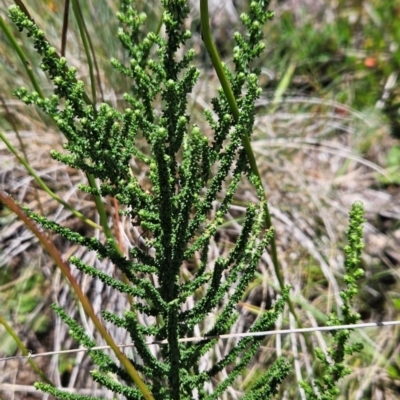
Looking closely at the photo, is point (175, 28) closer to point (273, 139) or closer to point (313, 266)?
point (313, 266)

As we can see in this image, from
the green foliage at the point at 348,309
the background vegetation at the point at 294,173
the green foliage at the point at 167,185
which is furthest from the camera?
the background vegetation at the point at 294,173

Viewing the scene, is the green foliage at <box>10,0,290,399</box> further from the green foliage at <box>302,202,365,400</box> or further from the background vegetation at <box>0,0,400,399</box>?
the background vegetation at <box>0,0,400,399</box>

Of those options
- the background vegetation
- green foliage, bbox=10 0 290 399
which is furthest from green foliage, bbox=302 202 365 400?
the background vegetation

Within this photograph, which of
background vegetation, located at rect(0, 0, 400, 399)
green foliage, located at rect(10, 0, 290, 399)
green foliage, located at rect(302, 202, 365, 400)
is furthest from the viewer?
background vegetation, located at rect(0, 0, 400, 399)

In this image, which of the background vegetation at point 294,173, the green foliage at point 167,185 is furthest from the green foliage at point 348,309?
the background vegetation at point 294,173

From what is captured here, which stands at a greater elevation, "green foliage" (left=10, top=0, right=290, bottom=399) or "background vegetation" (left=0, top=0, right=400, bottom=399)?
"background vegetation" (left=0, top=0, right=400, bottom=399)

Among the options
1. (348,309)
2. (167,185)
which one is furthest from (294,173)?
(167,185)

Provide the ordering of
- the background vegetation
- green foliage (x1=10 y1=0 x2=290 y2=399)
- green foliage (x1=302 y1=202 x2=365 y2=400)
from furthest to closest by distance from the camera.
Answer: the background vegetation
green foliage (x1=302 y1=202 x2=365 y2=400)
green foliage (x1=10 y1=0 x2=290 y2=399)

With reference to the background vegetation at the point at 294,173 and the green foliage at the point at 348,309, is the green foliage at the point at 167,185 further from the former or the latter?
the background vegetation at the point at 294,173
